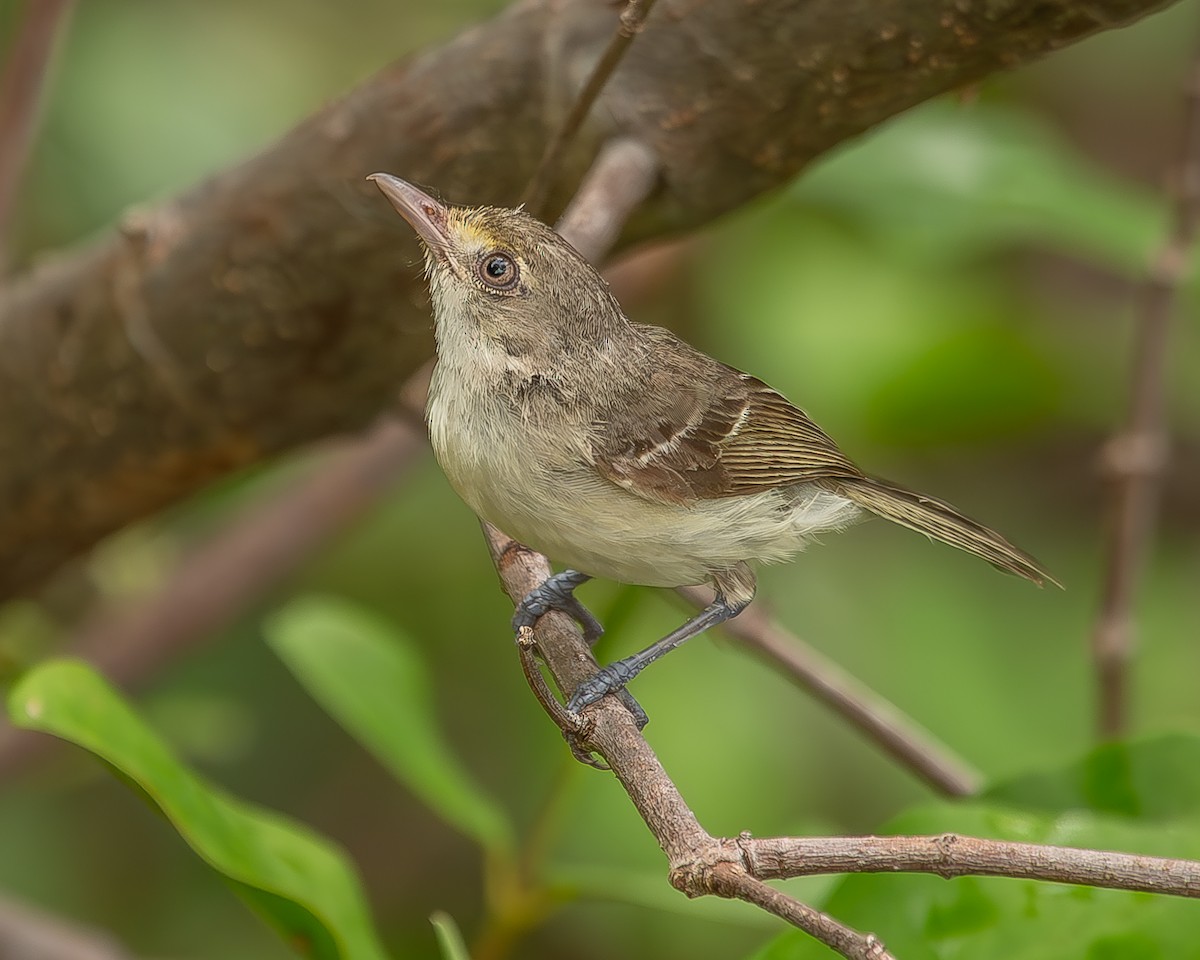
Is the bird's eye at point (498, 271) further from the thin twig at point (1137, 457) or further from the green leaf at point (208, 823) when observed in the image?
the thin twig at point (1137, 457)

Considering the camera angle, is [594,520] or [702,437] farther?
[702,437]

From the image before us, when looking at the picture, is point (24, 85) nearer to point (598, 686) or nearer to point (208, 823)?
point (208, 823)

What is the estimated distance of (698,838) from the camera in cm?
164

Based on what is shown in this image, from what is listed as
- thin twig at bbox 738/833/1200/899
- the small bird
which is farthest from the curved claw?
thin twig at bbox 738/833/1200/899

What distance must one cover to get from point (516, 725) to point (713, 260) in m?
1.69

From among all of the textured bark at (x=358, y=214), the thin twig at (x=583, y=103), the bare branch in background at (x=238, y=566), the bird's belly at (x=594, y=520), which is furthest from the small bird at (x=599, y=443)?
the bare branch in background at (x=238, y=566)

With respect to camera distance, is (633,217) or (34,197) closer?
(633,217)

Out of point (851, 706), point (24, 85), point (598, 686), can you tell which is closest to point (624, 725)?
point (598, 686)

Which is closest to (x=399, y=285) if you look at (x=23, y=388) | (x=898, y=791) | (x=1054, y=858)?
(x=23, y=388)

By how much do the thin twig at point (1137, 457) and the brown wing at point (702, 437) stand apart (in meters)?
0.75

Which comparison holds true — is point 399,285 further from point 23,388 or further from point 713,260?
point 713,260

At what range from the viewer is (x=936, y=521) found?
9.03 ft

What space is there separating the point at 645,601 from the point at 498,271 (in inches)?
62.7

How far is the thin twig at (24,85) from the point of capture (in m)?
3.15
